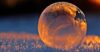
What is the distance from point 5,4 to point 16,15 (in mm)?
756

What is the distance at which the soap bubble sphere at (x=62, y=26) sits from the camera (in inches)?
224

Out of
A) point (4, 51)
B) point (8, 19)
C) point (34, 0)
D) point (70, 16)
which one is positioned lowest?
point (4, 51)

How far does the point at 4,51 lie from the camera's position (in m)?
6.00

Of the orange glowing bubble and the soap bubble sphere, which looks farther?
the orange glowing bubble

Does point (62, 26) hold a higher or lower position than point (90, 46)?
higher

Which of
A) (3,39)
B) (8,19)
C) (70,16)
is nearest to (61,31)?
(70,16)

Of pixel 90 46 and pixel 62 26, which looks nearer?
pixel 62 26

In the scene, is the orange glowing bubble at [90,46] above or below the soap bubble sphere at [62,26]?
below

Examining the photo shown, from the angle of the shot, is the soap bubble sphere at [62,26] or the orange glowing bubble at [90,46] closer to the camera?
the soap bubble sphere at [62,26]

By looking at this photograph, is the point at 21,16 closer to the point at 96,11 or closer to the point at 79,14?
the point at 96,11

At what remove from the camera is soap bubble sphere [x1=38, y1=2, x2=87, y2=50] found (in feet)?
18.7

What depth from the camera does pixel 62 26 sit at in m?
5.66

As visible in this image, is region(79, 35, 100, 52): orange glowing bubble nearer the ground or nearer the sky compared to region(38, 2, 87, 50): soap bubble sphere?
nearer the ground

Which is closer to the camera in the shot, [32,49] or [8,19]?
[32,49]
